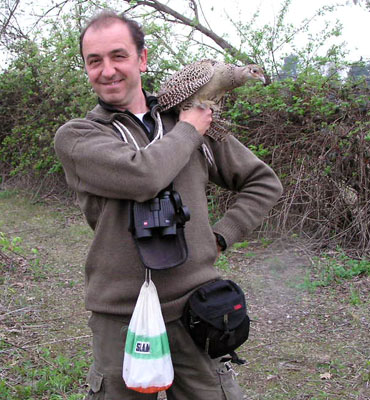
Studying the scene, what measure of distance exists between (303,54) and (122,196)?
4968 millimetres

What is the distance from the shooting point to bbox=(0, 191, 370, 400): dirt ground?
3217 mm

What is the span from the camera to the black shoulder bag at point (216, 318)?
5.47ft

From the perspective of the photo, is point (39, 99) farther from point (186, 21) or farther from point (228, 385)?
point (228, 385)

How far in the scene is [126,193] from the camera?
1583 mm

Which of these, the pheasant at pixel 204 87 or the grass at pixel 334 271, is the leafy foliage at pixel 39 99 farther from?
the pheasant at pixel 204 87

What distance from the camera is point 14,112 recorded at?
30.9ft

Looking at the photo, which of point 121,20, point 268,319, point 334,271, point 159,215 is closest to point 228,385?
point 159,215

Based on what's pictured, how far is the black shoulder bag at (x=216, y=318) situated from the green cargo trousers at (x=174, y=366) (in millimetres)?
58

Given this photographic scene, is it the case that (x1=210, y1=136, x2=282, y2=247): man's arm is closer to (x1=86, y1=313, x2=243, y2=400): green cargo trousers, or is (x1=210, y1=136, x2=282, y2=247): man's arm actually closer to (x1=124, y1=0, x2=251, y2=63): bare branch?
(x1=86, y1=313, x2=243, y2=400): green cargo trousers

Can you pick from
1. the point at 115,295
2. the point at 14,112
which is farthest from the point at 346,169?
the point at 14,112

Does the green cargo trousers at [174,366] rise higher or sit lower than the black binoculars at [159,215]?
lower

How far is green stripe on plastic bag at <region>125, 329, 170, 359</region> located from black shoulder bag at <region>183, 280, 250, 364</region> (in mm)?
147

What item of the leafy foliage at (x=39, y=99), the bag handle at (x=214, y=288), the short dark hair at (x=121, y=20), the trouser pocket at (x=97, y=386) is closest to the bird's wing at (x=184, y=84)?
the short dark hair at (x=121, y=20)

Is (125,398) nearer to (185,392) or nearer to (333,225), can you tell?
(185,392)
